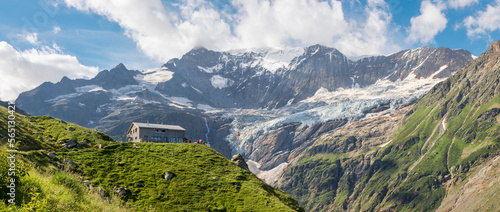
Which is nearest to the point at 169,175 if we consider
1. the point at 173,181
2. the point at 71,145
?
the point at 173,181

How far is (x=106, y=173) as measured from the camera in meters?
54.9

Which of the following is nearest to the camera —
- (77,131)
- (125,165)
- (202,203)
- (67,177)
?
(67,177)

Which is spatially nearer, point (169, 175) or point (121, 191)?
point (121, 191)

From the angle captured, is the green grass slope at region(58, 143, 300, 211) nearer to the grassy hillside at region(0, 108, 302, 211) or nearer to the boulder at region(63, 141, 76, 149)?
the grassy hillside at region(0, 108, 302, 211)

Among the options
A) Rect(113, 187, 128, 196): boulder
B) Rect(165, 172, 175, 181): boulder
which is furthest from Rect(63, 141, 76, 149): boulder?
Rect(165, 172, 175, 181): boulder

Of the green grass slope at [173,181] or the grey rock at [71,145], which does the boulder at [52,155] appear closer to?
the green grass slope at [173,181]

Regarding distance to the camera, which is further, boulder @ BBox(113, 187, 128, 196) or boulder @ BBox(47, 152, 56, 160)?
boulder @ BBox(47, 152, 56, 160)

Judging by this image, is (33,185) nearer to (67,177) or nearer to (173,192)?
(67,177)

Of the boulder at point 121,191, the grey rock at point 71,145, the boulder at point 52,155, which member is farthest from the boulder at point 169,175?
the grey rock at point 71,145

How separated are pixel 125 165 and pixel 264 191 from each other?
86.6 ft

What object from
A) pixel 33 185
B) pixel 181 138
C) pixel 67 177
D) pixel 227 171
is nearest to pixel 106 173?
pixel 227 171

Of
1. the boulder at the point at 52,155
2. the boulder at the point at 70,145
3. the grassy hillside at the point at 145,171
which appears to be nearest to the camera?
the grassy hillside at the point at 145,171

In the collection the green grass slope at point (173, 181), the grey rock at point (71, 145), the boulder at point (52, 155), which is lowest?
the green grass slope at point (173, 181)

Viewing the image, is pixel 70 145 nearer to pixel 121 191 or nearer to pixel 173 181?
pixel 121 191
